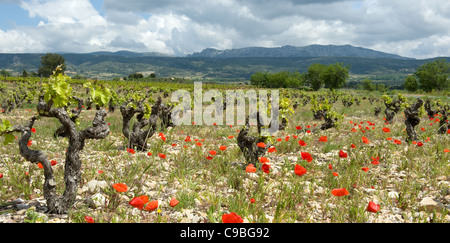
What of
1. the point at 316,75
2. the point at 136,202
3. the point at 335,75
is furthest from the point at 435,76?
the point at 136,202

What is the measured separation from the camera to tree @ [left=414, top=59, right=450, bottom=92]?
76.8 metres

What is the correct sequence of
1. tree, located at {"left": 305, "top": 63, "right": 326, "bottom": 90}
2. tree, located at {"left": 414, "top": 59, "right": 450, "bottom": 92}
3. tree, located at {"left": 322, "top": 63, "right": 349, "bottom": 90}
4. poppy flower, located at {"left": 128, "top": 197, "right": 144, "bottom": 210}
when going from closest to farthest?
poppy flower, located at {"left": 128, "top": 197, "right": 144, "bottom": 210} < tree, located at {"left": 414, "top": 59, "right": 450, "bottom": 92} < tree, located at {"left": 322, "top": 63, "right": 349, "bottom": 90} < tree, located at {"left": 305, "top": 63, "right": 326, "bottom": 90}

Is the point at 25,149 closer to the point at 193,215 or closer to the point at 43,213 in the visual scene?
the point at 43,213

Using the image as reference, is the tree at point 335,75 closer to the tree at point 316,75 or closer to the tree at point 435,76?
the tree at point 316,75

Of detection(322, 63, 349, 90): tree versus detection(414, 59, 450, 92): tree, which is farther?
detection(322, 63, 349, 90): tree

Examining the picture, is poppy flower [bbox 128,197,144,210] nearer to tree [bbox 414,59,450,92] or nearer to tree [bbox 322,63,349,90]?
tree [bbox 322,63,349,90]

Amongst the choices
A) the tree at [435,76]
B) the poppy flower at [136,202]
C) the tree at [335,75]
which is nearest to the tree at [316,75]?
the tree at [335,75]

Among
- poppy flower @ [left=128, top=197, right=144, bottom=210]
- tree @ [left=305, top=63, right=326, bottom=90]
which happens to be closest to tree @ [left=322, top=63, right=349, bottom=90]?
tree @ [left=305, top=63, right=326, bottom=90]

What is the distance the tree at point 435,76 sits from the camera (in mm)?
76750

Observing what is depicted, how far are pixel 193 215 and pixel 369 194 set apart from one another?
316 centimetres

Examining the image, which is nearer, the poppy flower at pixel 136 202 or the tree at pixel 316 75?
the poppy flower at pixel 136 202

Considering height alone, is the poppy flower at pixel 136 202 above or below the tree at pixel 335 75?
below

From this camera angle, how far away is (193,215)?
3.87 metres

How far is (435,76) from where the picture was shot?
77.1 m
